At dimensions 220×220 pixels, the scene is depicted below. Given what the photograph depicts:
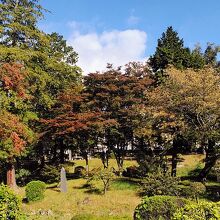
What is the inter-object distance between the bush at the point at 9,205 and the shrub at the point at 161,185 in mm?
13878

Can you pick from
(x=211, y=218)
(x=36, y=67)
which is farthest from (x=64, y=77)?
(x=211, y=218)

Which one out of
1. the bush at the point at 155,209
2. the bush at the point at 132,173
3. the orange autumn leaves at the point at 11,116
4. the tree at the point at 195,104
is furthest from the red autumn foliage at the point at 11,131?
the bush at the point at 155,209

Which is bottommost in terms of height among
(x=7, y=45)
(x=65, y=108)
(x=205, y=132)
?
(x=205, y=132)

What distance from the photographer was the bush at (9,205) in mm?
8984

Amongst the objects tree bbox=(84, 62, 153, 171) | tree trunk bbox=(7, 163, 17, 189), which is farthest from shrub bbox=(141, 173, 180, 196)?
tree trunk bbox=(7, 163, 17, 189)

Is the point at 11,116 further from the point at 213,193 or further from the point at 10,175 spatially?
the point at 213,193

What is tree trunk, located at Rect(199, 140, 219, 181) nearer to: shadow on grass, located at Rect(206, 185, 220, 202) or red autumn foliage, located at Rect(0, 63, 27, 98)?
shadow on grass, located at Rect(206, 185, 220, 202)

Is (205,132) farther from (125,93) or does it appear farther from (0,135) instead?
(0,135)

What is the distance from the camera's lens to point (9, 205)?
364 inches

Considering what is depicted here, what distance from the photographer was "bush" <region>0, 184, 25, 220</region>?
898cm

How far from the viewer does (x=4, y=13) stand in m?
28.7

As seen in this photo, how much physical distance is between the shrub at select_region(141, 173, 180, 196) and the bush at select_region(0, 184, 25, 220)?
1388cm

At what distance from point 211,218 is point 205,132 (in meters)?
18.7

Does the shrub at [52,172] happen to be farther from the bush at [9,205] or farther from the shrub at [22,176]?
the bush at [9,205]
